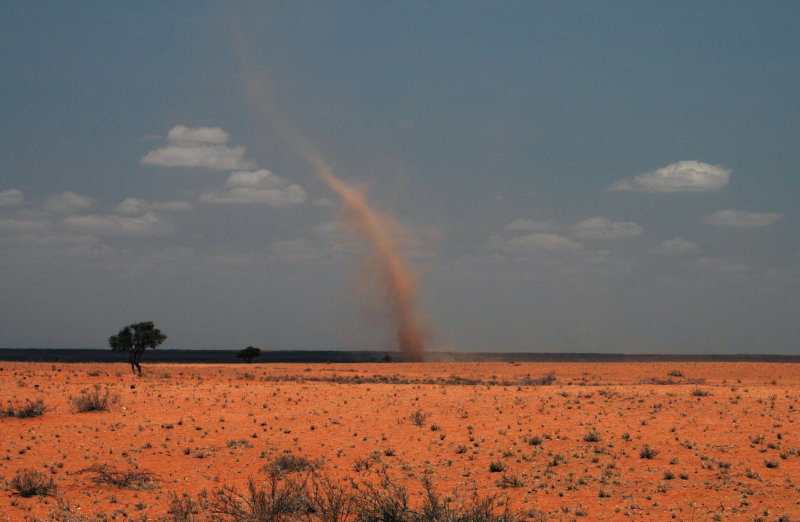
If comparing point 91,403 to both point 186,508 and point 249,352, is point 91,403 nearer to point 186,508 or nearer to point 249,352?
point 186,508

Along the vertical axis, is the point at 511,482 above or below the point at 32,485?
below

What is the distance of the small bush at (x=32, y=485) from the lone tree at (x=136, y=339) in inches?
2072

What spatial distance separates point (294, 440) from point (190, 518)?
11.9 metres

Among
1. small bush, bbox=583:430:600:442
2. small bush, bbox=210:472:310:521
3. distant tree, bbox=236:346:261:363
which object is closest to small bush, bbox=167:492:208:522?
small bush, bbox=210:472:310:521

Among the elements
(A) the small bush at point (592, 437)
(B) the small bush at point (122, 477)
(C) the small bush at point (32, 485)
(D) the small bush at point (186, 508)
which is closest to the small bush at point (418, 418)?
(A) the small bush at point (592, 437)

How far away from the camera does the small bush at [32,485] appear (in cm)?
2200

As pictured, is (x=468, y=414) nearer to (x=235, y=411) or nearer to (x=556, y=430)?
(x=556, y=430)

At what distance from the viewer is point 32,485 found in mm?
22094

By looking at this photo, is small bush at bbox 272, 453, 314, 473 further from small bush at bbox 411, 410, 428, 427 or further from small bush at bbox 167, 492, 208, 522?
small bush at bbox 411, 410, 428, 427

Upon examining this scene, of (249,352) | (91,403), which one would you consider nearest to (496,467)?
(91,403)

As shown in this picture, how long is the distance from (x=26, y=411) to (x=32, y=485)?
12457 mm

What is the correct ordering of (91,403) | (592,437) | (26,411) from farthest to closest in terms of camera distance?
(91,403), (26,411), (592,437)

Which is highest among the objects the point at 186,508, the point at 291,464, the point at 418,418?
the point at 418,418

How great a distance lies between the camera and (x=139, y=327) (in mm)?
74312
